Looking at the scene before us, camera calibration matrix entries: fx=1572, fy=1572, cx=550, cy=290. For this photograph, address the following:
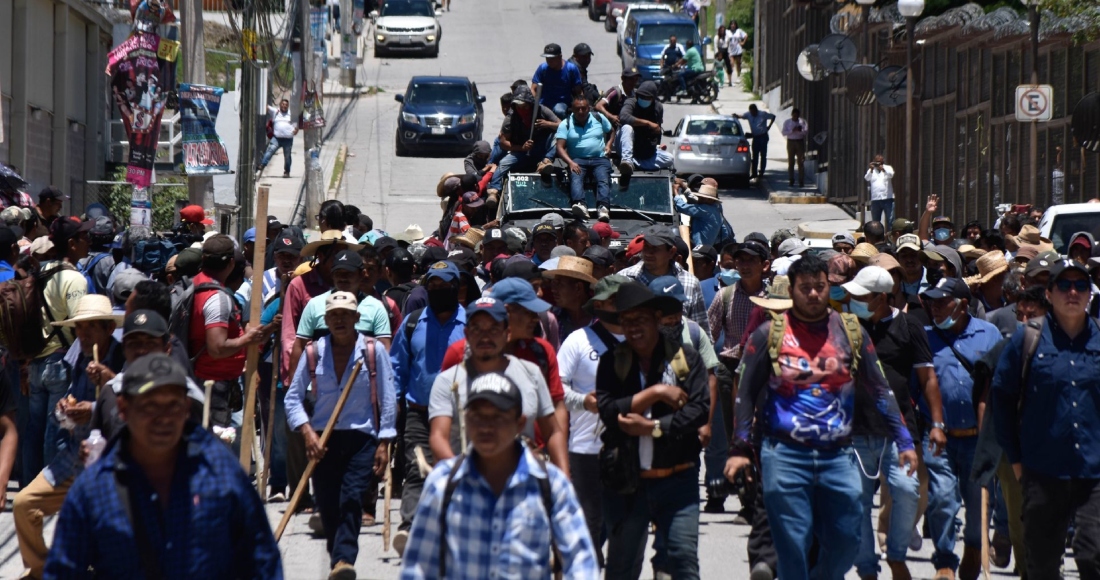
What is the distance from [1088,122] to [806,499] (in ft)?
47.2

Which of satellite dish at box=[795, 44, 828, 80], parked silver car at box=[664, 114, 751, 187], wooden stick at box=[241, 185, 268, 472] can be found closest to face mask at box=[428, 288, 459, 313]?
wooden stick at box=[241, 185, 268, 472]

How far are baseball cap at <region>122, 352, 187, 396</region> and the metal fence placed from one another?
17.0m

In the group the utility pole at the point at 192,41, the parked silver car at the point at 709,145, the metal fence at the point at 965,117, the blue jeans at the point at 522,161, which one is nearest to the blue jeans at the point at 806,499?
the blue jeans at the point at 522,161

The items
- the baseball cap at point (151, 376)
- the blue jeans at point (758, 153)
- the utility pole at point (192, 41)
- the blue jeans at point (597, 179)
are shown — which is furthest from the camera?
the blue jeans at point (758, 153)

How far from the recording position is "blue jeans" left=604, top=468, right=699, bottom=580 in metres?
7.17

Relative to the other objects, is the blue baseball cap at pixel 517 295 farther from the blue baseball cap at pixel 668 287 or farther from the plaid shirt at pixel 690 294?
the plaid shirt at pixel 690 294

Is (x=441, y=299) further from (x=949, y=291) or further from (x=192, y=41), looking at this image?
(x=192, y=41)

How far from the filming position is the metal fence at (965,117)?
22.8 metres

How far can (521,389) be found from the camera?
22.4 ft

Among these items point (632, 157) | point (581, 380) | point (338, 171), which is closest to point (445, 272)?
point (581, 380)

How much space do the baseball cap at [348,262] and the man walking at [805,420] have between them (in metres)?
2.72

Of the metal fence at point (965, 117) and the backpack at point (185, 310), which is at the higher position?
the metal fence at point (965, 117)

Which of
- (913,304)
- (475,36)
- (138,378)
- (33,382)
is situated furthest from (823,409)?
(475,36)

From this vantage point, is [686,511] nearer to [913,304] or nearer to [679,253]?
[913,304]
